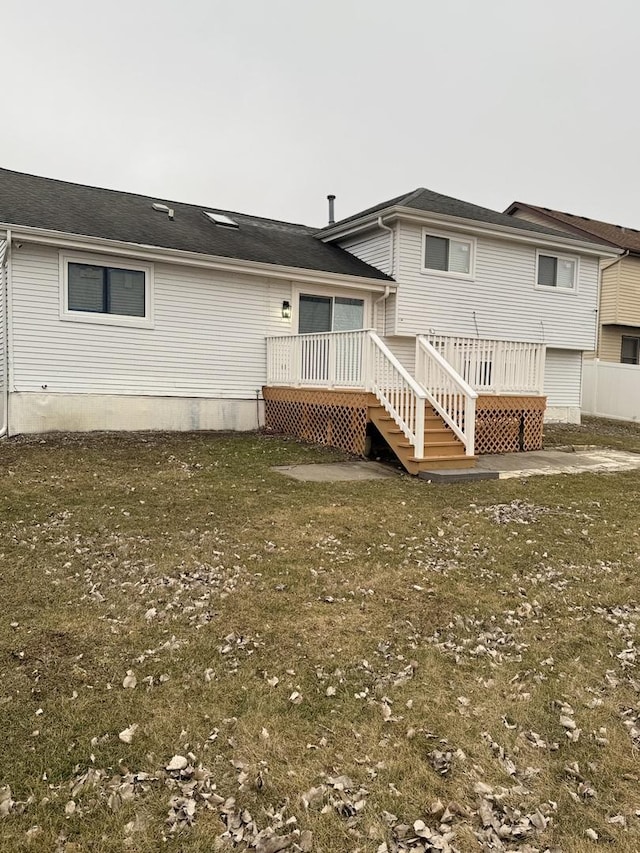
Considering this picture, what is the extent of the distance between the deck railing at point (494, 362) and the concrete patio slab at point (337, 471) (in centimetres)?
268

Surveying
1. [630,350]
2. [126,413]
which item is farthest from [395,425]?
[630,350]

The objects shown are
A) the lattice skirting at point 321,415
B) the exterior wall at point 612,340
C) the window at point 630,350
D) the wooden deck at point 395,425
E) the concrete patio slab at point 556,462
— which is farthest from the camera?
the window at point 630,350

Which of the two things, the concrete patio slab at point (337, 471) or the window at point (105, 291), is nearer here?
the concrete patio slab at point (337, 471)

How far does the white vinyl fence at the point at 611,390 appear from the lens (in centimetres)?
1919

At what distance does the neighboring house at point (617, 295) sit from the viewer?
72.8 ft

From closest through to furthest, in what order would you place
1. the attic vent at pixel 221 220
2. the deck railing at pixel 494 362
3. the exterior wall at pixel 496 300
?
the deck railing at pixel 494 362 < the exterior wall at pixel 496 300 < the attic vent at pixel 221 220

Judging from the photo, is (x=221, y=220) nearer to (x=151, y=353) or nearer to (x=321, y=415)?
(x=151, y=353)

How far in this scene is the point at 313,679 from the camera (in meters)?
3.12

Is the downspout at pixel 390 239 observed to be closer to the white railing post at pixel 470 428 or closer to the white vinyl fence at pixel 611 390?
the white railing post at pixel 470 428

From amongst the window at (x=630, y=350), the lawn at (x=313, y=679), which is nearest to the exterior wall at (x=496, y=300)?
the window at (x=630, y=350)

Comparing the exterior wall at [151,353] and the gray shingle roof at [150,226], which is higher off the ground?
the gray shingle roof at [150,226]

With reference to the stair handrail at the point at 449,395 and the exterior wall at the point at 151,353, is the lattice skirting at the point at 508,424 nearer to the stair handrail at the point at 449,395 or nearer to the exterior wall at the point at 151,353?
the stair handrail at the point at 449,395

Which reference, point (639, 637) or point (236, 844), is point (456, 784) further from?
point (639, 637)

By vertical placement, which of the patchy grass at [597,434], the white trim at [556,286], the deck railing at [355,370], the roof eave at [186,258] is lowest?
the patchy grass at [597,434]
